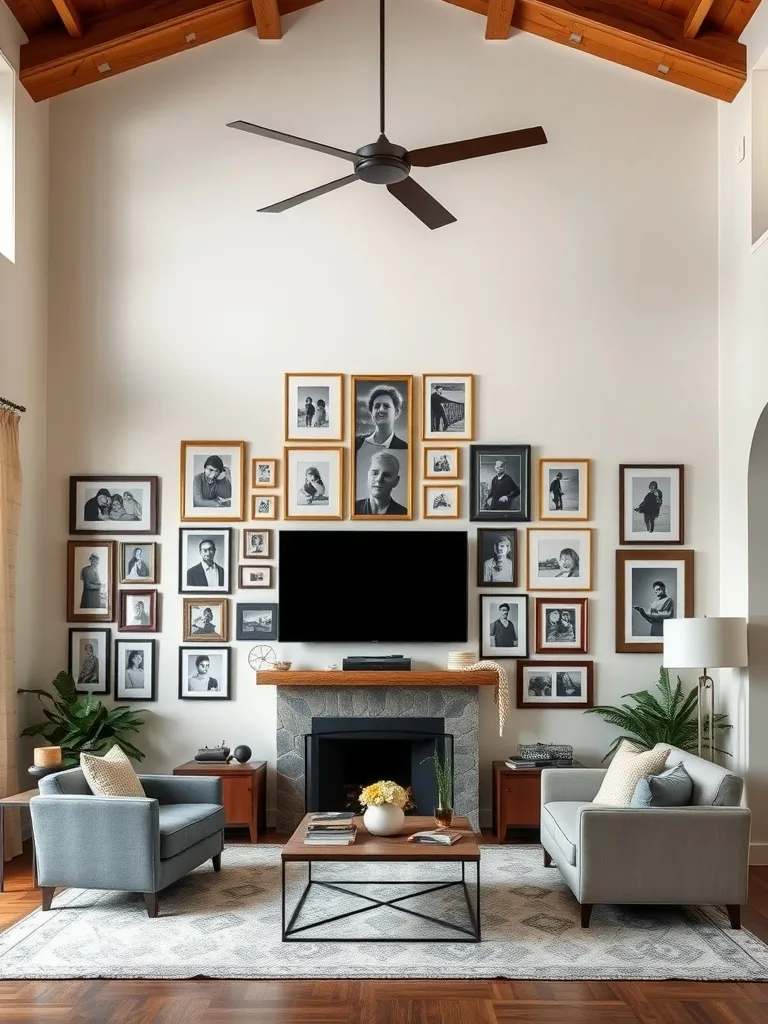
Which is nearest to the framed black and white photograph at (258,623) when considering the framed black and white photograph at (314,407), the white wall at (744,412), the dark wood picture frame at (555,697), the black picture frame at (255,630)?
the black picture frame at (255,630)

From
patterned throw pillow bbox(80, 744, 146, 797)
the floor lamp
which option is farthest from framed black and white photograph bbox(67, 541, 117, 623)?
the floor lamp

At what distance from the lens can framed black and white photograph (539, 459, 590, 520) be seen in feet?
24.7

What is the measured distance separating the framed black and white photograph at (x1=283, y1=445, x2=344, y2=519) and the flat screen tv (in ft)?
0.64

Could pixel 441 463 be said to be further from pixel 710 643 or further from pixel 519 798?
pixel 519 798

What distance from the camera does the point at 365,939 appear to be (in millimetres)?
4875

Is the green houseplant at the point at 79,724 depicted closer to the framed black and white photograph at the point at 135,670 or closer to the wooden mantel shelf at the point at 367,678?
the framed black and white photograph at the point at 135,670

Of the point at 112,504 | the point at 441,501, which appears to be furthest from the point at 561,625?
the point at 112,504

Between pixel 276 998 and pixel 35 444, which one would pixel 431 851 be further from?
pixel 35 444

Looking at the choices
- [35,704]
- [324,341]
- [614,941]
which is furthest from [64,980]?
[324,341]

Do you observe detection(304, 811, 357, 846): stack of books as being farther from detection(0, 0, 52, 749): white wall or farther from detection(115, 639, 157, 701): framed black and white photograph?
detection(0, 0, 52, 749): white wall

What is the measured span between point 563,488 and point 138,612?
3197mm

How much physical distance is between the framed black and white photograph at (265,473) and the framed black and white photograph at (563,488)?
75.6 inches

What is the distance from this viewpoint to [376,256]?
764cm

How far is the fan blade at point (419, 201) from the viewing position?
18.4 feet
